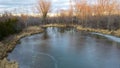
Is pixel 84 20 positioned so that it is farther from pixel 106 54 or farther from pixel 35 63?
pixel 35 63

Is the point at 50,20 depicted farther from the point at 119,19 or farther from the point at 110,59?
the point at 110,59

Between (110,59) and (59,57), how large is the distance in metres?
3.62

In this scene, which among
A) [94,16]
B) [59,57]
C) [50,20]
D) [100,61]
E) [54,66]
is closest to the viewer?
[54,66]

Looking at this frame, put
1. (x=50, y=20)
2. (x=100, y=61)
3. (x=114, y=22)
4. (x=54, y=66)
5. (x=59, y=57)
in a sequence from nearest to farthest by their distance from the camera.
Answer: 1. (x=54, y=66)
2. (x=100, y=61)
3. (x=59, y=57)
4. (x=114, y=22)
5. (x=50, y=20)

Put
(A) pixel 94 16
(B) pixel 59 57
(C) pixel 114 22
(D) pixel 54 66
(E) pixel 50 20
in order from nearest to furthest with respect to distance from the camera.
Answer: (D) pixel 54 66, (B) pixel 59 57, (C) pixel 114 22, (A) pixel 94 16, (E) pixel 50 20

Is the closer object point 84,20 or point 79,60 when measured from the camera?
point 79,60

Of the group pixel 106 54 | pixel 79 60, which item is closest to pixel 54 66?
pixel 79 60

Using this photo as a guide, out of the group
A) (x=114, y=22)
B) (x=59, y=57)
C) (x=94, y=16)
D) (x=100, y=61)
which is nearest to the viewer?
(x=100, y=61)

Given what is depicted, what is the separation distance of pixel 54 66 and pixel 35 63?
4.49ft

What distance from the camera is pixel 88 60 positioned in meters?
14.7

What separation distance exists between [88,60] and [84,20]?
33.8 m

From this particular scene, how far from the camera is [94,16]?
45.2 meters

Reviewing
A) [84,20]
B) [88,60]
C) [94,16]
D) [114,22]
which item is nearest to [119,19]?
[114,22]

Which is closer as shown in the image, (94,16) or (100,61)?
(100,61)
